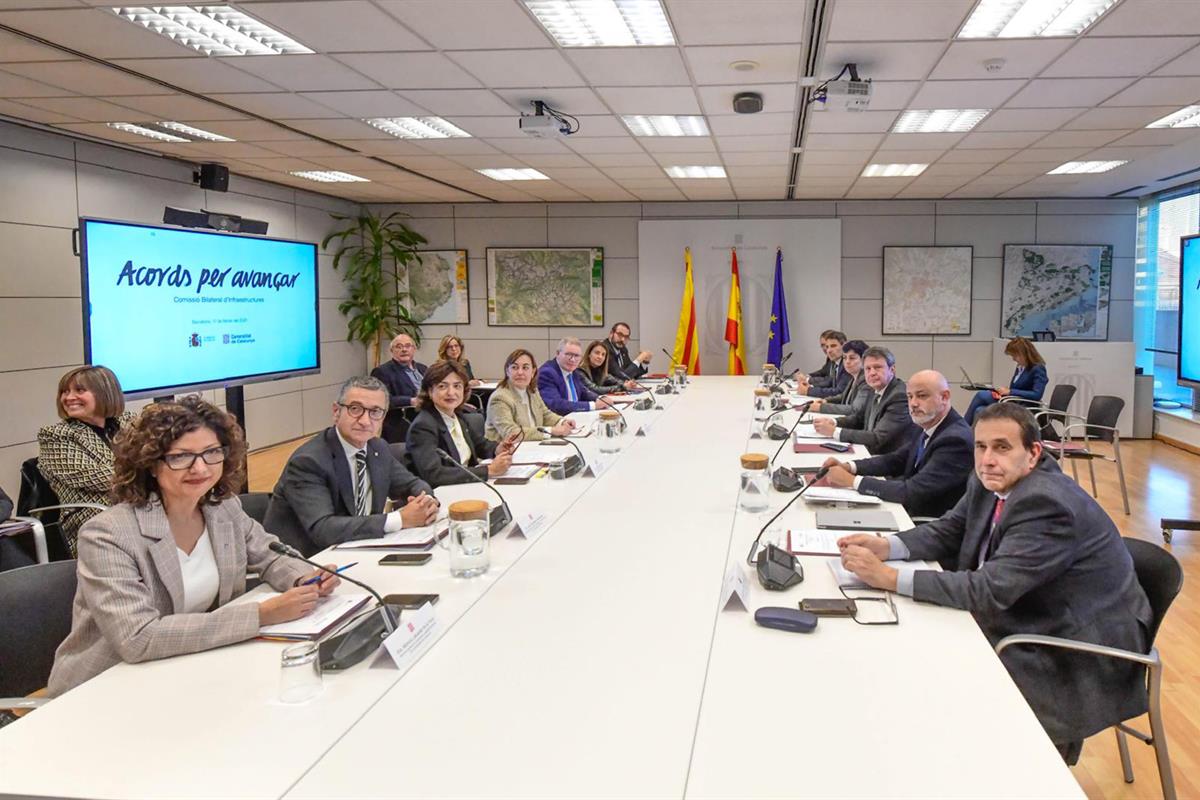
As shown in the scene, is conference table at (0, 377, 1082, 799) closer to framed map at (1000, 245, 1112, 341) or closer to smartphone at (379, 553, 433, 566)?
smartphone at (379, 553, 433, 566)

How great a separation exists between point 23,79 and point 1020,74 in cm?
523

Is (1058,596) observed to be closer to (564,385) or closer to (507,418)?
(507,418)

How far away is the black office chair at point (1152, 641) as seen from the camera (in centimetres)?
199

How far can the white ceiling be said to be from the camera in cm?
358

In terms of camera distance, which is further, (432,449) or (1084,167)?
(1084,167)

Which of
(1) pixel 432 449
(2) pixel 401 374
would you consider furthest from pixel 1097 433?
(2) pixel 401 374

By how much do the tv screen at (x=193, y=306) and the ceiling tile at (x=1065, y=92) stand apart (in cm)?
477

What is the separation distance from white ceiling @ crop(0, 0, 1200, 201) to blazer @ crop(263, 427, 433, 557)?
1.82 m

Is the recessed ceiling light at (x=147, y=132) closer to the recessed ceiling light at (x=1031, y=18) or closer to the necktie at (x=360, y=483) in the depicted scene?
the necktie at (x=360, y=483)

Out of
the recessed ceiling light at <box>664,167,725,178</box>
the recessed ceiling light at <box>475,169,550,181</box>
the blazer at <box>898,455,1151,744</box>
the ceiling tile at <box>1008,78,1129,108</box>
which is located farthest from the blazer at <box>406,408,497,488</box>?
the recessed ceiling light at <box>664,167,725,178</box>

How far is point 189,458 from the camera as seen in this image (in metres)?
2.09

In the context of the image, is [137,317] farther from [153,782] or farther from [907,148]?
[907,148]

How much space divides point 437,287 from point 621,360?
2.93 metres

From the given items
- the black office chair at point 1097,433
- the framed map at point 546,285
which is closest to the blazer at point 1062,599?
the black office chair at point 1097,433
